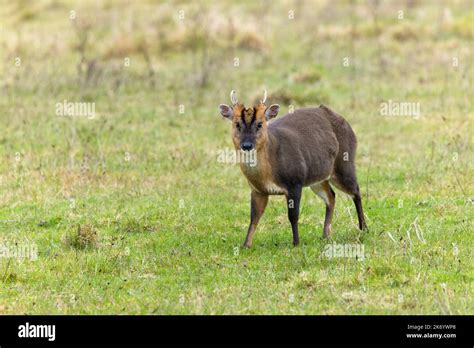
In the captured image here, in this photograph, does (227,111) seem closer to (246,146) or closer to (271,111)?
(271,111)

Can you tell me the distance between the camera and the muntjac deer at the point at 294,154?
34.0ft

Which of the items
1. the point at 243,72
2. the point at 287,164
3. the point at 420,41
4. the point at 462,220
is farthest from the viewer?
the point at 420,41

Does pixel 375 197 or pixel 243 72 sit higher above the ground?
pixel 243 72

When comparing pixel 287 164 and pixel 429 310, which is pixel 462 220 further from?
pixel 429 310

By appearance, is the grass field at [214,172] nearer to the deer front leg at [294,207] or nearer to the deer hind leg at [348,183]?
the deer front leg at [294,207]

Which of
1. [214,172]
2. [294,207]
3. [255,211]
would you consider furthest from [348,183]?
[214,172]

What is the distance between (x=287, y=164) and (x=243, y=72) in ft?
40.5

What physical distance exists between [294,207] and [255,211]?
19.5 inches

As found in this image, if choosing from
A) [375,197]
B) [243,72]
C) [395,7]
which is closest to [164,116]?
[243,72]

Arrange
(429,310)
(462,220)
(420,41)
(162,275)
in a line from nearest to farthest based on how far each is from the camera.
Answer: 1. (429,310)
2. (162,275)
3. (462,220)
4. (420,41)

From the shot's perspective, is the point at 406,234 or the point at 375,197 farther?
the point at 375,197

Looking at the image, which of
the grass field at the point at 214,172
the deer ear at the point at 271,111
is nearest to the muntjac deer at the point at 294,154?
the deer ear at the point at 271,111

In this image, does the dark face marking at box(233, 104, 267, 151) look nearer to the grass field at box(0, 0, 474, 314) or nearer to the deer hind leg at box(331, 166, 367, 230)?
the grass field at box(0, 0, 474, 314)

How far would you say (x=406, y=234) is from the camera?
10836mm
